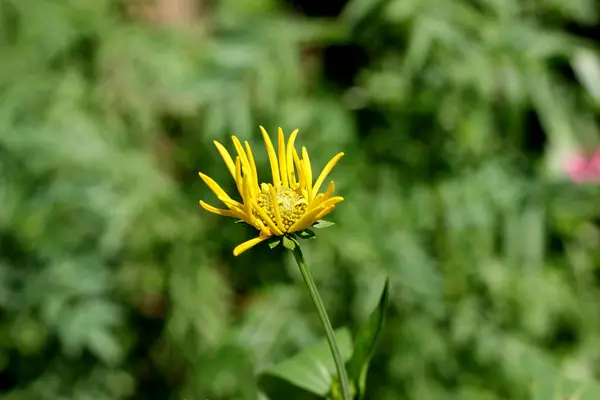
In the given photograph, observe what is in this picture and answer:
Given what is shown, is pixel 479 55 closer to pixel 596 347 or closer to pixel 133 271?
pixel 596 347

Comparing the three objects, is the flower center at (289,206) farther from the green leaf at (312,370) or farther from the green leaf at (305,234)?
the green leaf at (312,370)

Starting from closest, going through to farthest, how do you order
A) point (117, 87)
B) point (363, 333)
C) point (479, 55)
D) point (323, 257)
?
point (363, 333) < point (479, 55) < point (323, 257) < point (117, 87)

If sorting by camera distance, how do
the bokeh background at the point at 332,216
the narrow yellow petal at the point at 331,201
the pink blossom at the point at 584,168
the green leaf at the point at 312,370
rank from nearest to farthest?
the narrow yellow petal at the point at 331,201
the green leaf at the point at 312,370
the bokeh background at the point at 332,216
the pink blossom at the point at 584,168

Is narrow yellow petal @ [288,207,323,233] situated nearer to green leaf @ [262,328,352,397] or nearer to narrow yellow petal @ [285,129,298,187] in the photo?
narrow yellow petal @ [285,129,298,187]

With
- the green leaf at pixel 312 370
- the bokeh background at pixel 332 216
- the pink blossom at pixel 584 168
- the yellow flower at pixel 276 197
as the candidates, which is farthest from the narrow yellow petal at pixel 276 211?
the pink blossom at pixel 584 168

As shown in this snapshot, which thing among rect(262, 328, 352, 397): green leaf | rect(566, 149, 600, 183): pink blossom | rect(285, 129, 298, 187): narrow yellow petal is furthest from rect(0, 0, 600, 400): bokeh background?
rect(285, 129, 298, 187): narrow yellow petal

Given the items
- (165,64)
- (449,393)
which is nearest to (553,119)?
(449,393)
